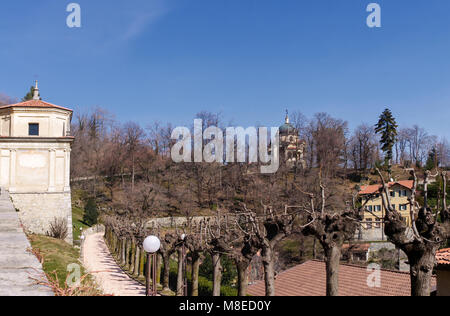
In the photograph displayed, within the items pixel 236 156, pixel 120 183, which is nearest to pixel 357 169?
pixel 236 156

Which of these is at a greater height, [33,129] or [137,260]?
[33,129]

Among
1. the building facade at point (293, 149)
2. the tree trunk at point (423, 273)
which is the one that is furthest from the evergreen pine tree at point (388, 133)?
the tree trunk at point (423, 273)

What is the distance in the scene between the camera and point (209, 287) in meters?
21.6

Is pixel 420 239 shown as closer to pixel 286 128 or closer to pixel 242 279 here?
pixel 242 279

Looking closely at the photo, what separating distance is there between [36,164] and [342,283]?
21292 mm

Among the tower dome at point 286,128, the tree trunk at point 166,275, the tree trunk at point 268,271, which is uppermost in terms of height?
the tower dome at point 286,128

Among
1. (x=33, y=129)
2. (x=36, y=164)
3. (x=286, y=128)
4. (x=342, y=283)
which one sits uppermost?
(x=286, y=128)

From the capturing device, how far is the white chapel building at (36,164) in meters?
27.0

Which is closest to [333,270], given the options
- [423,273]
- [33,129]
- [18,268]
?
[423,273]

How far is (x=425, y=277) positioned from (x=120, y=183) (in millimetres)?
56118

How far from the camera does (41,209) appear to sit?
89.6 ft

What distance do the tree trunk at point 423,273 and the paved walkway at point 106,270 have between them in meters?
6.88

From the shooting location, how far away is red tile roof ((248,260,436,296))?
17.5 metres

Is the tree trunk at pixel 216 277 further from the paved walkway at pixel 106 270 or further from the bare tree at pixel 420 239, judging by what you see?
the bare tree at pixel 420 239
